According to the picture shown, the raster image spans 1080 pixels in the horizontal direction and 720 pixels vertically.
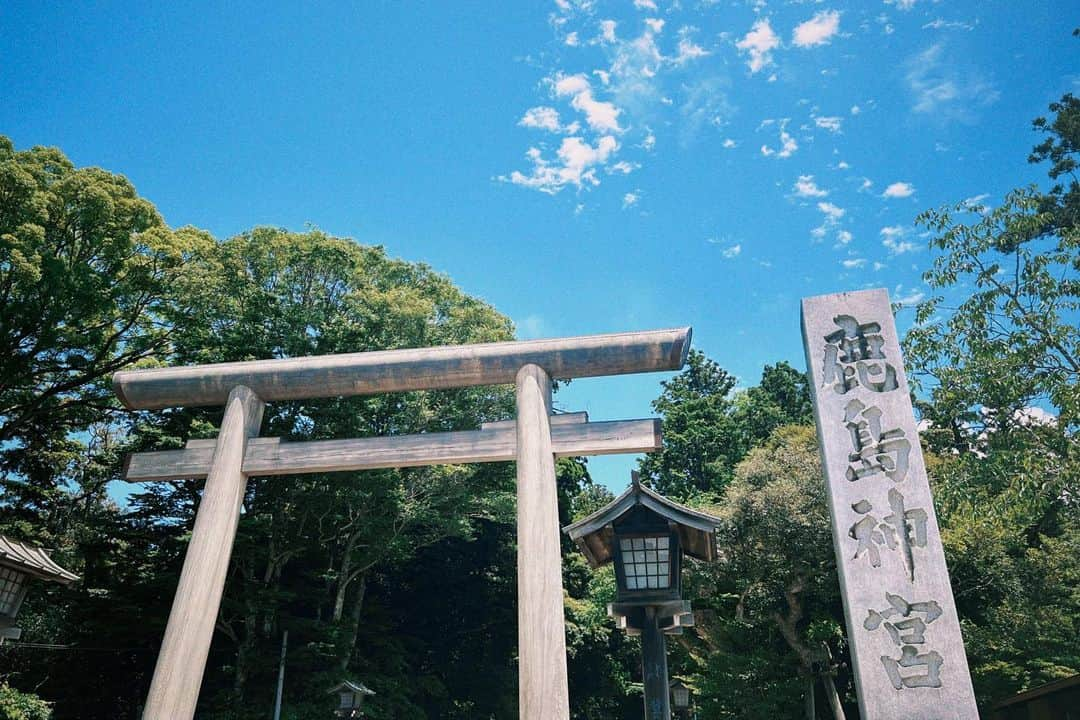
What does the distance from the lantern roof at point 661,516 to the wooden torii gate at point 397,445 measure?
61.5 inches

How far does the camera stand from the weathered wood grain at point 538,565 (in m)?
4.92

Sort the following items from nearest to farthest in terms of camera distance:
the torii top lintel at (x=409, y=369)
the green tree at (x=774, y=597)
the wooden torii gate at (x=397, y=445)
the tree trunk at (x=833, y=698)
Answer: the wooden torii gate at (x=397, y=445) → the torii top lintel at (x=409, y=369) → the tree trunk at (x=833, y=698) → the green tree at (x=774, y=597)

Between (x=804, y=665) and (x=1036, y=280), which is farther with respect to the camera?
(x=804, y=665)

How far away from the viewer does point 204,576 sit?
5805mm

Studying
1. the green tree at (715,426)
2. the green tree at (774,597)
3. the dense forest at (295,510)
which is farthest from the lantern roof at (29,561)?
the green tree at (715,426)

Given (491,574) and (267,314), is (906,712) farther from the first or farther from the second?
(491,574)

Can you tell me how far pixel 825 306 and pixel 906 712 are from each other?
311cm

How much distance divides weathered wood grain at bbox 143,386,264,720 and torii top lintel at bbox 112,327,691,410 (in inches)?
12.3

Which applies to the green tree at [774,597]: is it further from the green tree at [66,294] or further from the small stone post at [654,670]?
the green tree at [66,294]

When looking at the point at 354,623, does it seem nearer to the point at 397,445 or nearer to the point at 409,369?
the point at 397,445

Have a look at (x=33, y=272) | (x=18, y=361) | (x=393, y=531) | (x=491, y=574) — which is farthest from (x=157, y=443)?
(x=491, y=574)

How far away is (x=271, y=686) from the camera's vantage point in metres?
15.1

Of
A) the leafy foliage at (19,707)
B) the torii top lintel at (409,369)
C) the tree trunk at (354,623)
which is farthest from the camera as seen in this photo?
the tree trunk at (354,623)

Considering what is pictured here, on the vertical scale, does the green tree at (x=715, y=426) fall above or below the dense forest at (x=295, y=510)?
above
